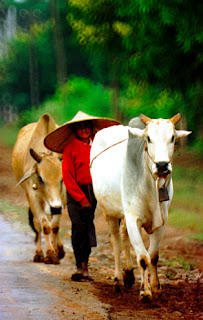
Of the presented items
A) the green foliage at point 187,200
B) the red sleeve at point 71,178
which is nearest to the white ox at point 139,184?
the red sleeve at point 71,178

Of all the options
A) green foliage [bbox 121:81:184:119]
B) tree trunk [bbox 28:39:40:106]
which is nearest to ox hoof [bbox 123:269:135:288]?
green foliage [bbox 121:81:184:119]

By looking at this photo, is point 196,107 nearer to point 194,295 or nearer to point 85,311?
point 194,295

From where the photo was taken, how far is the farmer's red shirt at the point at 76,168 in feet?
24.2

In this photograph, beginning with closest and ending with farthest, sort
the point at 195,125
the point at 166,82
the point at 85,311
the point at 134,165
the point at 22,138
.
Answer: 1. the point at 85,311
2. the point at 134,165
3. the point at 22,138
4. the point at 166,82
5. the point at 195,125

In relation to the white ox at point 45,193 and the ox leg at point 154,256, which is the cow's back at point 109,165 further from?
the white ox at point 45,193

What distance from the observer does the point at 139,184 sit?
6105mm

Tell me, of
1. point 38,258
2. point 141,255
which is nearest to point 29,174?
point 38,258

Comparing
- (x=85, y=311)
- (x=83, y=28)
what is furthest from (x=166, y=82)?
(x=85, y=311)

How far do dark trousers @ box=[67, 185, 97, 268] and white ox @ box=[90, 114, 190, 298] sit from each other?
37cm

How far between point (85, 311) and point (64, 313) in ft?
0.73

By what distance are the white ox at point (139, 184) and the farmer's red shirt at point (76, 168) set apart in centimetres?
25

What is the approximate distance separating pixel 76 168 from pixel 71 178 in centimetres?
19

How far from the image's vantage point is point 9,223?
1234 cm

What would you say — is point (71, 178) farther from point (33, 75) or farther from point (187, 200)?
point (33, 75)
